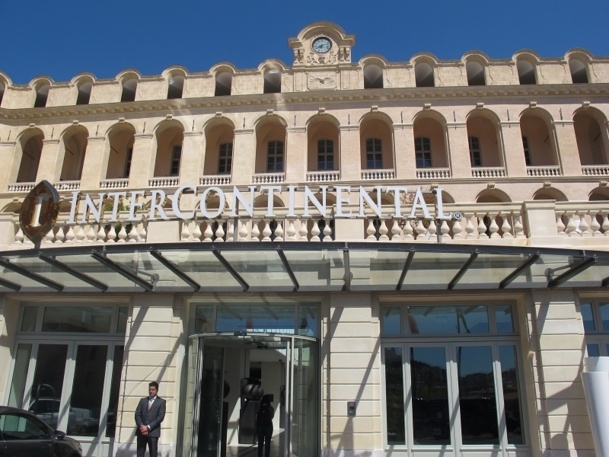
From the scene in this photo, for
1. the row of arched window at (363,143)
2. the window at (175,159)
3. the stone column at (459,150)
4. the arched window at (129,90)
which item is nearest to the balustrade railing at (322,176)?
the row of arched window at (363,143)

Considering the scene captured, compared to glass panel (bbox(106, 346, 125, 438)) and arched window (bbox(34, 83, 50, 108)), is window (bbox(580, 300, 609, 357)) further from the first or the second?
arched window (bbox(34, 83, 50, 108))

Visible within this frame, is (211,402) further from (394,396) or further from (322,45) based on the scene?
(322,45)

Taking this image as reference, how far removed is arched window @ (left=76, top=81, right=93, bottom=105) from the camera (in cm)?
3178

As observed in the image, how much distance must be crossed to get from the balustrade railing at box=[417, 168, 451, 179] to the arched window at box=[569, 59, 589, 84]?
1059 centimetres

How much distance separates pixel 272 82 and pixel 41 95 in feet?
52.2

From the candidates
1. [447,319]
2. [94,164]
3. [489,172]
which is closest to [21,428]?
[447,319]

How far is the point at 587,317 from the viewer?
417 inches

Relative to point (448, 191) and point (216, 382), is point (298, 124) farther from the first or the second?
point (216, 382)

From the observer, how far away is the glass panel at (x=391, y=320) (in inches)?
434

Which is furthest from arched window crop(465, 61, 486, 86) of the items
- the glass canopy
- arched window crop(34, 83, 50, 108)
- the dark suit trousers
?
the dark suit trousers

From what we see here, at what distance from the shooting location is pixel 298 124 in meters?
29.0

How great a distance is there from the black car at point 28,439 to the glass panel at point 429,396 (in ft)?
23.0

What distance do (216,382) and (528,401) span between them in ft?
22.2

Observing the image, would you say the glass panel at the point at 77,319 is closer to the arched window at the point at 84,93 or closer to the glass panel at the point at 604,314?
the glass panel at the point at 604,314
